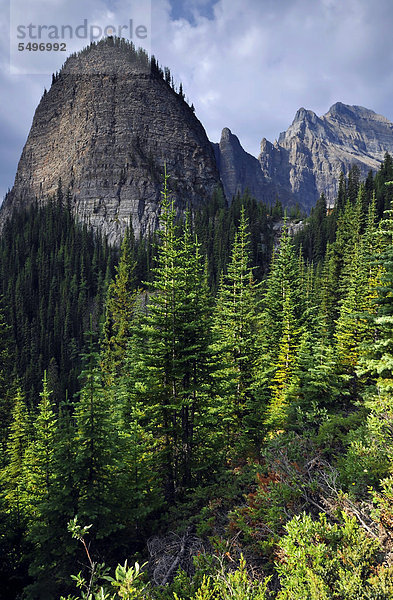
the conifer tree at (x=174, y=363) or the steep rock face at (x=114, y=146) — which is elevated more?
the steep rock face at (x=114, y=146)

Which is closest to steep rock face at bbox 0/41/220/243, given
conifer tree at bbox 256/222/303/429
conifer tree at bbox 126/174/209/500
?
conifer tree at bbox 256/222/303/429

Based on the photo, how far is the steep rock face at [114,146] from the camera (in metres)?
129

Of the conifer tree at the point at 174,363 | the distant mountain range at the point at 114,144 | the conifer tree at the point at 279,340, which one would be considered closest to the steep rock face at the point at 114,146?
the distant mountain range at the point at 114,144

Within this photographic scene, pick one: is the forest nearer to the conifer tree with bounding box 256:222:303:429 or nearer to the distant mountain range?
the conifer tree with bounding box 256:222:303:429

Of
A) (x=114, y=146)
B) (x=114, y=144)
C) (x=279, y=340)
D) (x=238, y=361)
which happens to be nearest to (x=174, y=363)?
(x=238, y=361)

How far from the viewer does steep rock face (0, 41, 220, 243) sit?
422 ft

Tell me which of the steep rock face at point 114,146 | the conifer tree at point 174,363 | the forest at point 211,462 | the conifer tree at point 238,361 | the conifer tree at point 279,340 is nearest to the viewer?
the forest at point 211,462

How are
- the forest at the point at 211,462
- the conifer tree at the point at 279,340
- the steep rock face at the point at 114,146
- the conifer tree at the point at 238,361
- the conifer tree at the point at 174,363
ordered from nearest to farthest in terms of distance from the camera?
the forest at the point at 211,462 < the conifer tree at the point at 174,363 < the conifer tree at the point at 238,361 < the conifer tree at the point at 279,340 < the steep rock face at the point at 114,146

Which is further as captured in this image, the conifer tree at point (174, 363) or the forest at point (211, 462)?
the conifer tree at point (174, 363)

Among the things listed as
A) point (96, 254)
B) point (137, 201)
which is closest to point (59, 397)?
point (96, 254)

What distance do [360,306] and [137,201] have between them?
121 metres

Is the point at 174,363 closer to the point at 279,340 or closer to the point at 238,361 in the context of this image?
the point at 238,361

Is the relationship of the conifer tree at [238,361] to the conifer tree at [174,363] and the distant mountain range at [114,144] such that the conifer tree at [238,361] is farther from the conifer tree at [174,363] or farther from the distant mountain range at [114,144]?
the distant mountain range at [114,144]

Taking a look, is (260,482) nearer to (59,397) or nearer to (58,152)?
(59,397)
